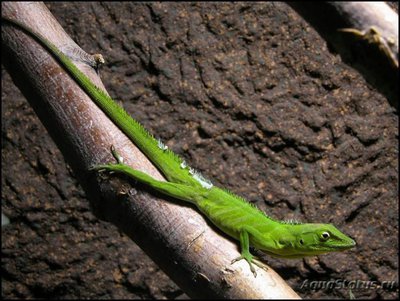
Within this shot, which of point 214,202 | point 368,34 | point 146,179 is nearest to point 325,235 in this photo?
point 214,202

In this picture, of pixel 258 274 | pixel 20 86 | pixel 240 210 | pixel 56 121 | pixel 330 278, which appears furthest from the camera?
pixel 330 278

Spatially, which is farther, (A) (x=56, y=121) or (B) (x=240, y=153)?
(B) (x=240, y=153)

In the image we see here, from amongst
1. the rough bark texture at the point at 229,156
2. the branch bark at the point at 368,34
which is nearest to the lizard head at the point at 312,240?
the rough bark texture at the point at 229,156

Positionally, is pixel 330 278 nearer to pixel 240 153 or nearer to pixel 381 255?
pixel 381 255

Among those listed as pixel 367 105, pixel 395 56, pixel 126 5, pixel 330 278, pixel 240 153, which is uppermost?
pixel 395 56

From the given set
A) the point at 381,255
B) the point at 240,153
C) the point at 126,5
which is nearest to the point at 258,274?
the point at 240,153

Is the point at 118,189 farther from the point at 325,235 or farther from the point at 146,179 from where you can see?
the point at 325,235

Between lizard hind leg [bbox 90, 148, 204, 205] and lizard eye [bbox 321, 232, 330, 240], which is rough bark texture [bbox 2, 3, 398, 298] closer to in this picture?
lizard eye [bbox 321, 232, 330, 240]
